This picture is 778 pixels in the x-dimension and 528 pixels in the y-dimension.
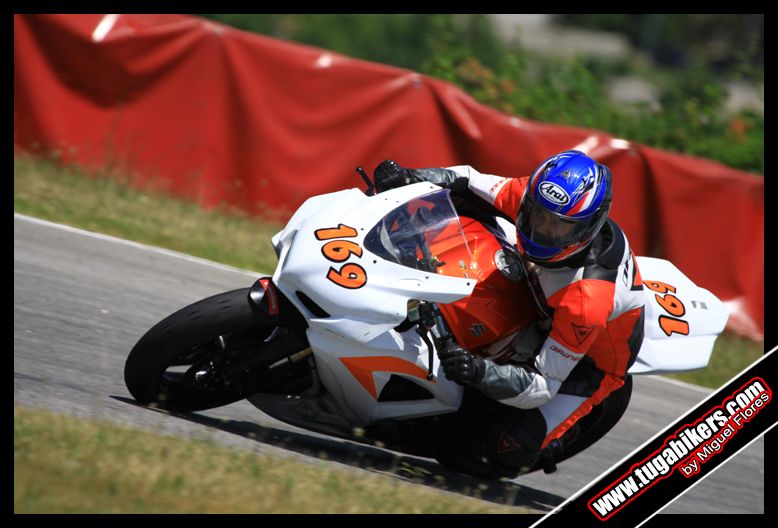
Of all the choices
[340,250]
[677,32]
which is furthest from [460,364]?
[677,32]

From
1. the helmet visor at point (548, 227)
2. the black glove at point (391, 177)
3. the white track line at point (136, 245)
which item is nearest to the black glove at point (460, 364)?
the helmet visor at point (548, 227)

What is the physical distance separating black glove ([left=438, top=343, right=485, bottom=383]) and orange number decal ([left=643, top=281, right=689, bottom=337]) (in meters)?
1.27

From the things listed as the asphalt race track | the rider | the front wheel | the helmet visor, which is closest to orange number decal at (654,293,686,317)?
the rider

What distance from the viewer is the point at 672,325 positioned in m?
5.06

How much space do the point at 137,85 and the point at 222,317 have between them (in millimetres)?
5094

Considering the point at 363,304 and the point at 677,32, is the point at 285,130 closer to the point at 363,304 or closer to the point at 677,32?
the point at 363,304

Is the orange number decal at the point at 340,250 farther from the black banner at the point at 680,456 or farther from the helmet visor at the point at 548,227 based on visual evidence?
the black banner at the point at 680,456

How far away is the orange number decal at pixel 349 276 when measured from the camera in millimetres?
4148

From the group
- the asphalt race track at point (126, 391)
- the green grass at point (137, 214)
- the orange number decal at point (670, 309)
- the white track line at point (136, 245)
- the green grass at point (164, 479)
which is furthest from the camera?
the green grass at point (137, 214)

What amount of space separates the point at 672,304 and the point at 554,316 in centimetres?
103

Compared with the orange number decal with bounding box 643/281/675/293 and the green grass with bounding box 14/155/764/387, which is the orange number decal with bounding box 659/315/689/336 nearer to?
the orange number decal with bounding box 643/281/675/293

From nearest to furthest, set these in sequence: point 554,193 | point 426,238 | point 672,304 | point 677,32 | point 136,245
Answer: point 554,193
point 426,238
point 672,304
point 136,245
point 677,32

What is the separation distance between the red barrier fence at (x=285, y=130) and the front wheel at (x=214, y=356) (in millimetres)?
4430

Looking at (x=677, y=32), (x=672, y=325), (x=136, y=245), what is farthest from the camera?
(x=677, y=32)
